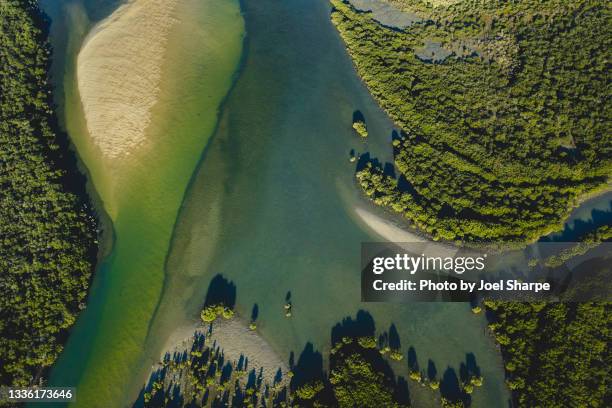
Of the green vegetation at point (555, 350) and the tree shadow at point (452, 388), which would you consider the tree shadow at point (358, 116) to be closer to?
the green vegetation at point (555, 350)

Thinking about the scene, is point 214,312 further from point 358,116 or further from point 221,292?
point 358,116

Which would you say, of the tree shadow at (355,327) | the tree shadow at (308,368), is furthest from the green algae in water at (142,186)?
the tree shadow at (355,327)

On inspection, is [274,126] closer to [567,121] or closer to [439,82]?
[439,82]

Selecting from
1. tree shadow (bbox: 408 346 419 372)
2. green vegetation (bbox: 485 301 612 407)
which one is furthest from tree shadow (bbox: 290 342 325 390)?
green vegetation (bbox: 485 301 612 407)

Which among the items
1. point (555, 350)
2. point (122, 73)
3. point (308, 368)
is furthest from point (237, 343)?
point (122, 73)

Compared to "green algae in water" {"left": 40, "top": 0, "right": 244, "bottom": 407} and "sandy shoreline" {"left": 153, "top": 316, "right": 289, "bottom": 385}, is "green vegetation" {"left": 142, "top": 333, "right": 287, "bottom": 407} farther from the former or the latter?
"green algae in water" {"left": 40, "top": 0, "right": 244, "bottom": 407}

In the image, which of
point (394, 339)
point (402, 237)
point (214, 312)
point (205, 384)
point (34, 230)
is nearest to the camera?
point (205, 384)
